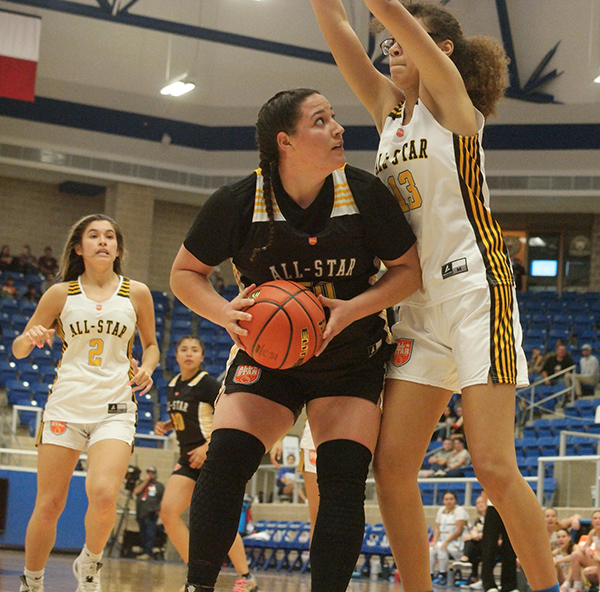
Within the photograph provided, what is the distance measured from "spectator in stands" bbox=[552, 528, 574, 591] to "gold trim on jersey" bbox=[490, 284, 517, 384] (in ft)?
21.8

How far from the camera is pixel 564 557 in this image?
942 centimetres

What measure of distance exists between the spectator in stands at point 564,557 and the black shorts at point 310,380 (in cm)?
672

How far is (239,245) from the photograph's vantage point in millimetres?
3465

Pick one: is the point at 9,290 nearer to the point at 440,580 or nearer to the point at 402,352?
the point at 440,580

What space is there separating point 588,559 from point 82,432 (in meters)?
6.09

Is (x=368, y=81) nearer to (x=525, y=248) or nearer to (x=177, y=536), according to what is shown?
(x=177, y=536)

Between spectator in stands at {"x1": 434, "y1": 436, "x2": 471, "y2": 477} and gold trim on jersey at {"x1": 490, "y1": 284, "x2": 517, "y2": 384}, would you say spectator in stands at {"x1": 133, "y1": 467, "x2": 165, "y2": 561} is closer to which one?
spectator in stands at {"x1": 434, "y1": 436, "x2": 471, "y2": 477}

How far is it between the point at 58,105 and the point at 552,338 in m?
12.8

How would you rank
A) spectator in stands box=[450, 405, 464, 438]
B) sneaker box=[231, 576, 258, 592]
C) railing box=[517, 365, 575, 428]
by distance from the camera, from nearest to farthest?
sneaker box=[231, 576, 258, 592] < spectator in stands box=[450, 405, 464, 438] < railing box=[517, 365, 575, 428]

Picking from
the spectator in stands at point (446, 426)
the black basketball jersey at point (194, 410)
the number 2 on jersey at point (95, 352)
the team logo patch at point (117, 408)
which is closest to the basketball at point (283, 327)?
the team logo patch at point (117, 408)

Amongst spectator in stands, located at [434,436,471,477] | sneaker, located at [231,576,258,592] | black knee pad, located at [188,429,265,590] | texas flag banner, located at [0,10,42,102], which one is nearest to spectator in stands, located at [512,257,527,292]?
spectator in stands, located at [434,436,471,477]

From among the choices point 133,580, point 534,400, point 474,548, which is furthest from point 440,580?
point 534,400

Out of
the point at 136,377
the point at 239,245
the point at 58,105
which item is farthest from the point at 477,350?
the point at 58,105

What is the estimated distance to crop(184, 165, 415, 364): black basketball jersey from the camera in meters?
3.38
